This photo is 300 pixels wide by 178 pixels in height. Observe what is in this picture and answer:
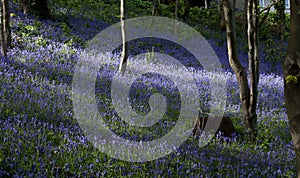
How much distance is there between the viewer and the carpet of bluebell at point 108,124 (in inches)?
181

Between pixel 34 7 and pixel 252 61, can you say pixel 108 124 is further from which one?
pixel 34 7

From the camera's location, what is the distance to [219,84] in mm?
10375

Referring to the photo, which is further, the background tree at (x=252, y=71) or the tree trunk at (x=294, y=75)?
the background tree at (x=252, y=71)

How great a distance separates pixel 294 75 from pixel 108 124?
3.46m

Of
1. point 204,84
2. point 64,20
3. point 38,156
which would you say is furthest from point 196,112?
point 64,20

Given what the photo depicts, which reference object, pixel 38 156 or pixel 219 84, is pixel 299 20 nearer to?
pixel 38 156

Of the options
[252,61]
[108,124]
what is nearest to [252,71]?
[252,61]

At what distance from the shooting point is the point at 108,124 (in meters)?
6.07

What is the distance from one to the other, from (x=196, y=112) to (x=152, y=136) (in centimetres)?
197

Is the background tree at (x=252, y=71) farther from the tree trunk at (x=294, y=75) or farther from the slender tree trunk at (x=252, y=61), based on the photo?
the tree trunk at (x=294, y=75)

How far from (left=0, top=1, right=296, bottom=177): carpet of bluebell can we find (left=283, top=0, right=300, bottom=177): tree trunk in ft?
5.51

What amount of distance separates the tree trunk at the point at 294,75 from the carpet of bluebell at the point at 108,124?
1.68 m

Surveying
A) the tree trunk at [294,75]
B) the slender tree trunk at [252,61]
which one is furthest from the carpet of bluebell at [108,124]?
the tree trunk at [294,75]

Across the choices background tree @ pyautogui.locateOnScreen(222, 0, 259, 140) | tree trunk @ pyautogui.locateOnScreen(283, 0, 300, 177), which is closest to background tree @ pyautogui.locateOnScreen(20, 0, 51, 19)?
background tree @ pyautogui.locateOnScreen(222, 0, 259, 140)
